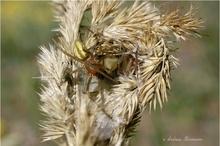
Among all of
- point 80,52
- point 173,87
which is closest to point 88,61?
point 80,52

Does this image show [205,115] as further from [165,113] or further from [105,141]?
[105,141]

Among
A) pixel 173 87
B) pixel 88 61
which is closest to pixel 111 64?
pixel 88 61

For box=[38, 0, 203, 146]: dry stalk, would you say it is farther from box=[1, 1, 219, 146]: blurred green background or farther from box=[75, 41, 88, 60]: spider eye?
box=[1, 1, 219, 146]: blurred green background

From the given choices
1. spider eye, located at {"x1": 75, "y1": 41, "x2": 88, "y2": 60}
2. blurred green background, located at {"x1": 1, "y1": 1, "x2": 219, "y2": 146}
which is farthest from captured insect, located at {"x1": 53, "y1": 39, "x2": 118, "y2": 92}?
blurred green background, located at {"x1": 1, "y1": 1, "x2": 219, "y2": 146}

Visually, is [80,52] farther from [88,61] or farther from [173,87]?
[173,87]

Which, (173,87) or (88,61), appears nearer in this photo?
(88,61)

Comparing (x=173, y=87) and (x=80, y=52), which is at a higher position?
(x=80, y=52)
